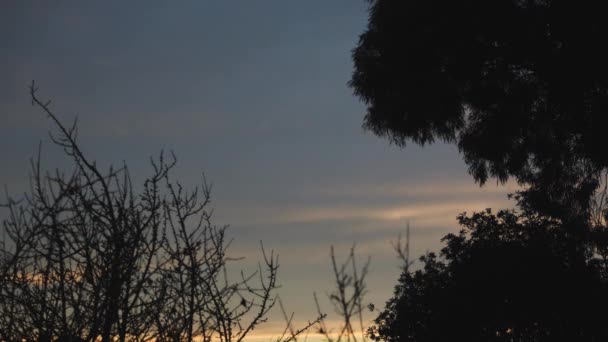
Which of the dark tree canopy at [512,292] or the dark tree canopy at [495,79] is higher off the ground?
the dark tree canopy at [495,79]

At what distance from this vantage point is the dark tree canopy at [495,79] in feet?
57.9

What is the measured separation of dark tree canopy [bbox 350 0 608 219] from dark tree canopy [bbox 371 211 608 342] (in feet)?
14.1

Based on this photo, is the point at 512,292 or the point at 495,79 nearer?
the point at 495,79

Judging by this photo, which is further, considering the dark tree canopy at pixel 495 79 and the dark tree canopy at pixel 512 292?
the dark tree canopy at pixel 512 292

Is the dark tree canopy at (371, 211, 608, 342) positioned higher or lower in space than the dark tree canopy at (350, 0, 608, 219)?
lower

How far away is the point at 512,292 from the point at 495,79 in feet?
28.1

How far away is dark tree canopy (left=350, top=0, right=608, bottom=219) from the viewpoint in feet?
57.9

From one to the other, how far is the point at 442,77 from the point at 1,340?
15.9 m

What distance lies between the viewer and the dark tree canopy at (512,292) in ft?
80.8

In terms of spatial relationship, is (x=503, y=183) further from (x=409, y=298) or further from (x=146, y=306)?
(x=146, y=306)

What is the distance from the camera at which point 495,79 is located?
1919cm

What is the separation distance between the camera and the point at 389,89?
20.5 meters

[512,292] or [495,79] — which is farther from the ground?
[495,79]

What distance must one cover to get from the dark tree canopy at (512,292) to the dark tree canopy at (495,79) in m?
4.31
